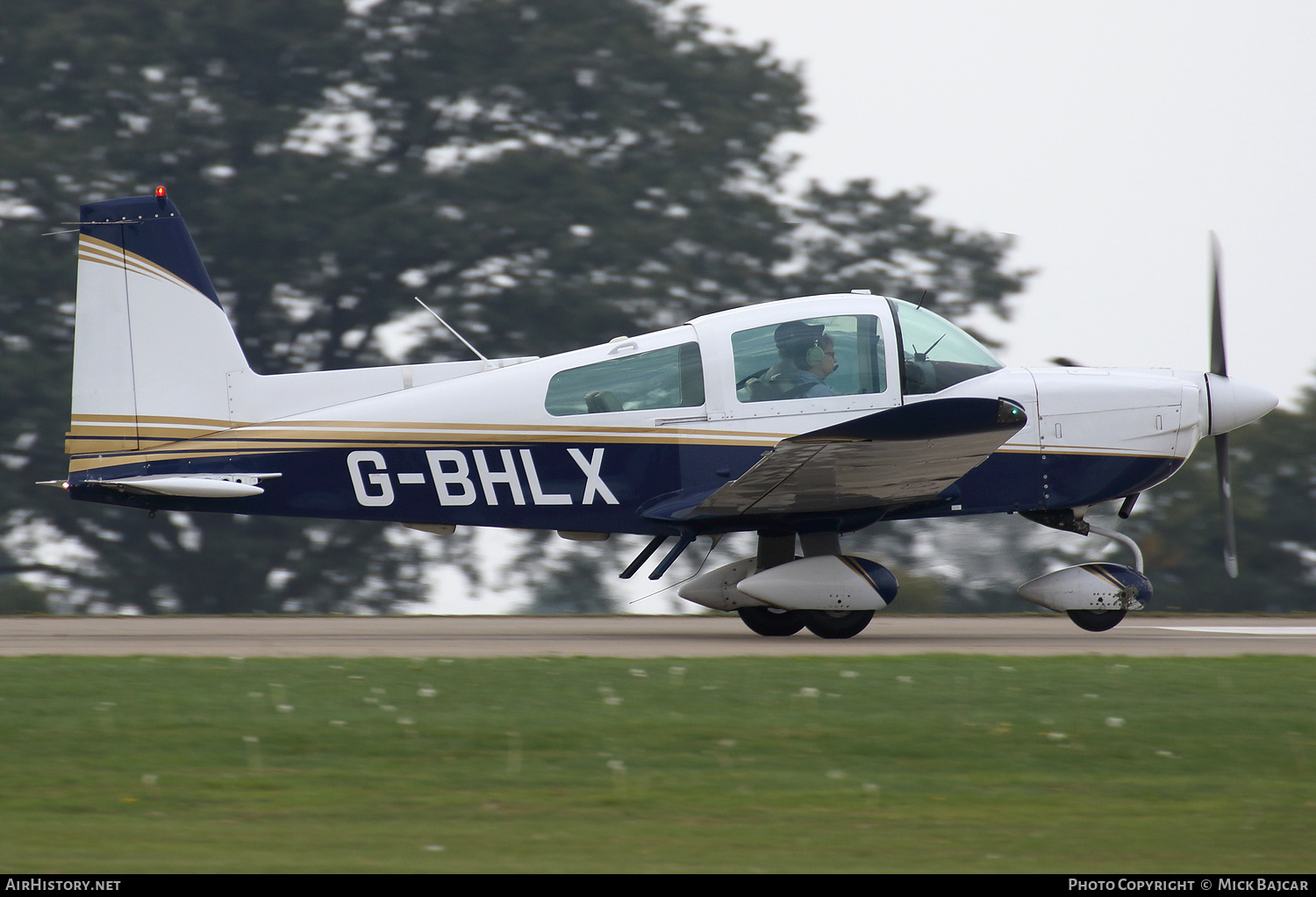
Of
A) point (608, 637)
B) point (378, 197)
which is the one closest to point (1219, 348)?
point (608, 637)

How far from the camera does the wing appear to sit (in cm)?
912

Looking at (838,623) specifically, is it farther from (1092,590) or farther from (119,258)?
(119,258)

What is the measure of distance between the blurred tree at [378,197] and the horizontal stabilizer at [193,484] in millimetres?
9529

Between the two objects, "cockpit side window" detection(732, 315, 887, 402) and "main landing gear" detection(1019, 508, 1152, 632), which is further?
"main landing gear" detection(1019, 508, 1152, 632)

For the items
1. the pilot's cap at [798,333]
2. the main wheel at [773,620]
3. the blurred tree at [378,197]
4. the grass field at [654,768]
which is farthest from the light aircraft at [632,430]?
the blurred tree at [378,197]

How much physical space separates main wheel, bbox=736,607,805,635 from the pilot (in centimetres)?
187

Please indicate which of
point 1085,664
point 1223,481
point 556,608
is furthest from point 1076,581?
point 556,608

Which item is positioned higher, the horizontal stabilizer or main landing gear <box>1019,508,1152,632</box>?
the horizontal stabilizer

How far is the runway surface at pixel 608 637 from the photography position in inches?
363

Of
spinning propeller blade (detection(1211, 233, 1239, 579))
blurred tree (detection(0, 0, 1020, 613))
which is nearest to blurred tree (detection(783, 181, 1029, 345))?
blurred tree (detection(0, 0, 1020, 613))

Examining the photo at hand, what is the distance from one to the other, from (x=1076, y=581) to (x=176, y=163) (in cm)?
1531

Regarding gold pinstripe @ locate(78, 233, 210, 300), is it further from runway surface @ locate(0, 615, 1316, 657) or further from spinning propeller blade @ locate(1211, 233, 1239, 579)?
spinning propeller blade @ locate(1211, 233, 1239, 579)

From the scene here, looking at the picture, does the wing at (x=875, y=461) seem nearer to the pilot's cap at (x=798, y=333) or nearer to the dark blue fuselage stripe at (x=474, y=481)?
the dark blue fuselage stripe at (x=474, y=481)

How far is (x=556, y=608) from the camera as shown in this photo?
19.8 meters
